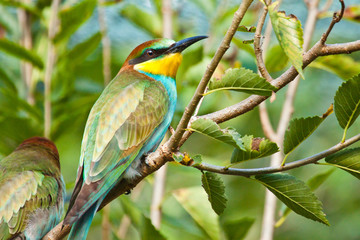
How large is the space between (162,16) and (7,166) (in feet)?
3.73

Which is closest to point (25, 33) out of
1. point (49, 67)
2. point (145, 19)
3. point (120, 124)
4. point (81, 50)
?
point (49, 67)

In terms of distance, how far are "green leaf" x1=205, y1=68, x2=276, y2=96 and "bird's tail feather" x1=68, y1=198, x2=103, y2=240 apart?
0.68 metres

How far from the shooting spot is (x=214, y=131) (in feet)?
4.16

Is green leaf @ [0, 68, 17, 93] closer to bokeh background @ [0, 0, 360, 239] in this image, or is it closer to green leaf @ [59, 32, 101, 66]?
bokeh background @ [0, 0, 360, 239]

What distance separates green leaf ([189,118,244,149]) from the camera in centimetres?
125

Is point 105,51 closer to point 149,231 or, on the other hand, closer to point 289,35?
point 149,231

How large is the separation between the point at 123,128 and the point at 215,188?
595mm

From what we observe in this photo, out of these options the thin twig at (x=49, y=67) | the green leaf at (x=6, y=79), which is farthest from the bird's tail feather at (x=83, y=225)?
the green leaf at (x=6, y=79)

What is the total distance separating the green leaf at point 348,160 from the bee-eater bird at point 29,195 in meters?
1.39

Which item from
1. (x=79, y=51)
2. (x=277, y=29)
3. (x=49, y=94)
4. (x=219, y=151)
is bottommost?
(x=219, y=151)

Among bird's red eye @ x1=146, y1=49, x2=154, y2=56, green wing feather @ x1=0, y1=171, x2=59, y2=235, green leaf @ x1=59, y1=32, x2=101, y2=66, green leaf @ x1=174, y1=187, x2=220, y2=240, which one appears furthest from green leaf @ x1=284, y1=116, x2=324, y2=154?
green leaf @ x1=59, y1=32, x2=101, y2=66

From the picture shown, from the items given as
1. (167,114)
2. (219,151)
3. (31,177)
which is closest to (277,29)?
(167,114)

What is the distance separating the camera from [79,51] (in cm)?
278

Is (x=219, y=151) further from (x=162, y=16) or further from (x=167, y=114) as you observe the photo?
(x=167, y=114)
